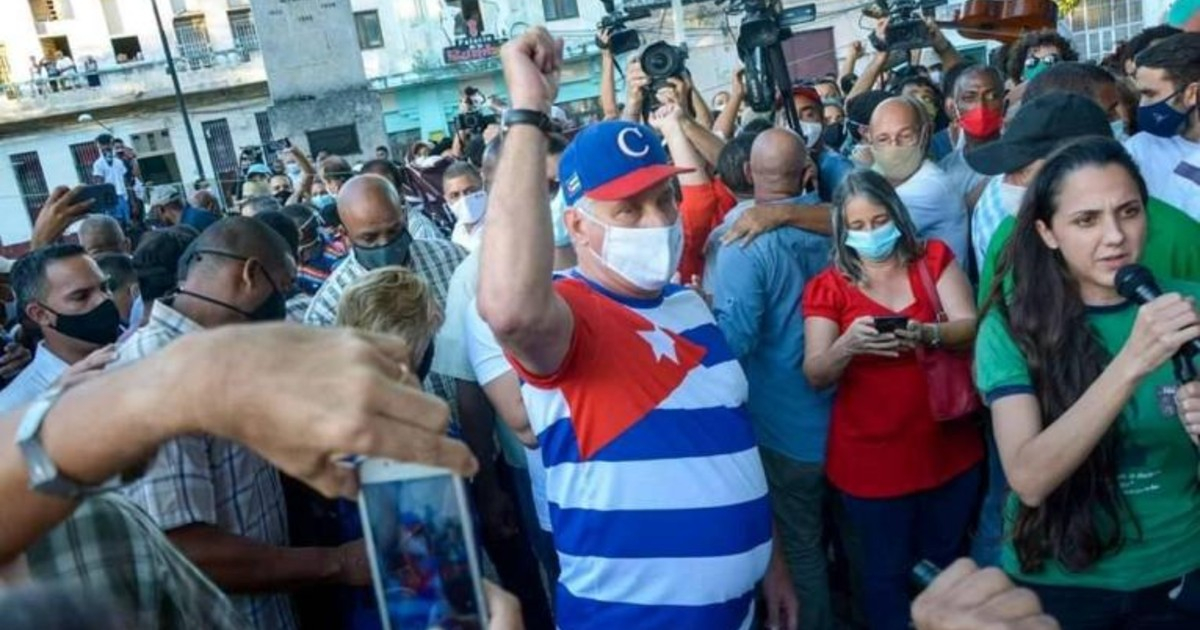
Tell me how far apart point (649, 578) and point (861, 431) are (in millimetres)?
1377

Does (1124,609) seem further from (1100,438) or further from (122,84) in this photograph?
(122,84)

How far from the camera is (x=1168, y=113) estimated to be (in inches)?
146

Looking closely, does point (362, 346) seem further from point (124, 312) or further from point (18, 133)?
point (18, 133)

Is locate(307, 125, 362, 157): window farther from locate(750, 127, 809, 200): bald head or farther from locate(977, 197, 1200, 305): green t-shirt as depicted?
locate(977, 197, 1200, 305): green t-shirt

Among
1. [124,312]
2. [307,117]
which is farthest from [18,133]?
[124,312]

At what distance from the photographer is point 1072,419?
2.02 metres

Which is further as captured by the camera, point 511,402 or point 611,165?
point 511,402

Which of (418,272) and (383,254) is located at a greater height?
(383,254)

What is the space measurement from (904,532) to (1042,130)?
148 centimetres

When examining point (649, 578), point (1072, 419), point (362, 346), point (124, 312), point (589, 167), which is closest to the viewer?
point (362, 346)

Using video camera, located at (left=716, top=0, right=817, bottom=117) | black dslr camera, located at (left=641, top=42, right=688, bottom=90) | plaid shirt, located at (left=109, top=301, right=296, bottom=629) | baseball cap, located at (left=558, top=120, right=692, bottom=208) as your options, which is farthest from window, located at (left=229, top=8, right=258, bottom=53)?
baseball cap, located at (left=558, top=120, right=692, bottom=208)

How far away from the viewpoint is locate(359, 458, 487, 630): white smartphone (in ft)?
3.34

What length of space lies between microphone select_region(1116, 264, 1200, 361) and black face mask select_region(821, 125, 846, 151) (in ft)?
18.4

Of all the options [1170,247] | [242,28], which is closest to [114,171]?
[1170,247]
